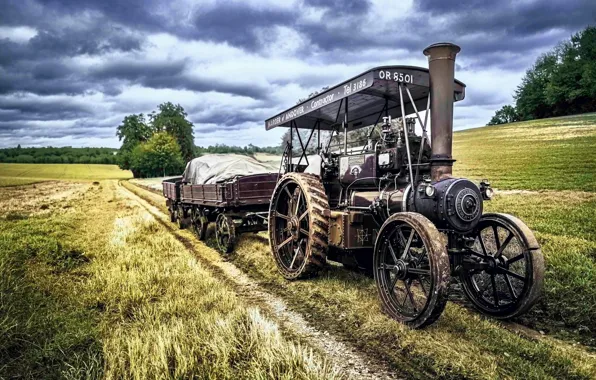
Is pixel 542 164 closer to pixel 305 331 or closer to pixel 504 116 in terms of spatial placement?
pixel 305 331

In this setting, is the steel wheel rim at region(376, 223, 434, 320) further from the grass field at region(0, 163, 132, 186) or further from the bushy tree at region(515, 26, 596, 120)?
the grass field at region(0, 163, 132, 186)

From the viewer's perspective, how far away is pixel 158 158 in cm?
5638

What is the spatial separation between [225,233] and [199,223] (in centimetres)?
237

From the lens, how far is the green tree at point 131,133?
70456 millimetres

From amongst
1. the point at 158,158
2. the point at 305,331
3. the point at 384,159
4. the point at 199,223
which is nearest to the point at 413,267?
the point at 305,331

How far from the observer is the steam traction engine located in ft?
13.1

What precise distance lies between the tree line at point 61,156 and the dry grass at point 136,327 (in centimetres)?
7535

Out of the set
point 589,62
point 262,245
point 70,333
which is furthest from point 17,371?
point 589,62

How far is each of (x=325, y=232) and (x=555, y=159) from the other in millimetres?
15577

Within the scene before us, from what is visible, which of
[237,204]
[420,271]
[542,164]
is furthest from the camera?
[542,164]

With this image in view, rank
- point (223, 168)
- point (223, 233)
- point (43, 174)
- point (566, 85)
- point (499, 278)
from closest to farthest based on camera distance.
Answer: point (499, 278) < point (223, 233) < point (223, 168) < point (566, 85) < point (43, 174)

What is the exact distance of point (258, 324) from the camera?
3.69m

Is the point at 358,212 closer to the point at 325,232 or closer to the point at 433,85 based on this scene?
the point at 325,232

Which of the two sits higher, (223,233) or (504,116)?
(504,116)
